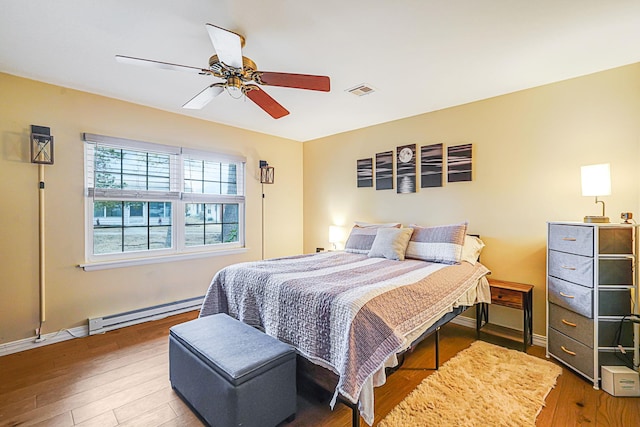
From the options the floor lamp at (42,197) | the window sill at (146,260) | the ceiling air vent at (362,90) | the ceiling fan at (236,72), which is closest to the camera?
the ceiling fan at (236,72)

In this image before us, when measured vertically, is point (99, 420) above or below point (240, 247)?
below

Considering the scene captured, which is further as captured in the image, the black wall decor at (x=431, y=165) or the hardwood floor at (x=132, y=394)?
the black wall decor at (x=431, y=165)

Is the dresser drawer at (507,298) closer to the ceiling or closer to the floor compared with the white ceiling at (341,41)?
closer to the floor

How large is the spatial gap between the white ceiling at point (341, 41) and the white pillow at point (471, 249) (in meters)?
1.55

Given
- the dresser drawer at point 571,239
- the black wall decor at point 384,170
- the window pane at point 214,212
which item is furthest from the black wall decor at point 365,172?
the dresser drawer at point 571,239

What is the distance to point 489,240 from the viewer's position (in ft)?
10.3

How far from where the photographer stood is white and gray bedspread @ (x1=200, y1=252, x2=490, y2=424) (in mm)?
1570

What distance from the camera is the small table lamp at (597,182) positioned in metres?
2.20

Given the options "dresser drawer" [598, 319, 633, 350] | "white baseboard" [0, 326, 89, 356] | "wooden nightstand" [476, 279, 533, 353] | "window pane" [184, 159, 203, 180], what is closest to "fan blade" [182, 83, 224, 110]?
"window pane" [184, 159, 203, 180]

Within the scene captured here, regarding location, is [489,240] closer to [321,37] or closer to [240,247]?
[321,37]

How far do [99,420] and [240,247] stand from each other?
8.67 feet

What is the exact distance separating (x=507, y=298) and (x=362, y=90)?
2.47 meters

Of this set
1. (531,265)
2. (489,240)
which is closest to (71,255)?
(489,240)

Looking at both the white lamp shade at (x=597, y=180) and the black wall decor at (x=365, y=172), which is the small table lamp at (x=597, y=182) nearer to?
the white lamp shade at (x=597, y=180)
